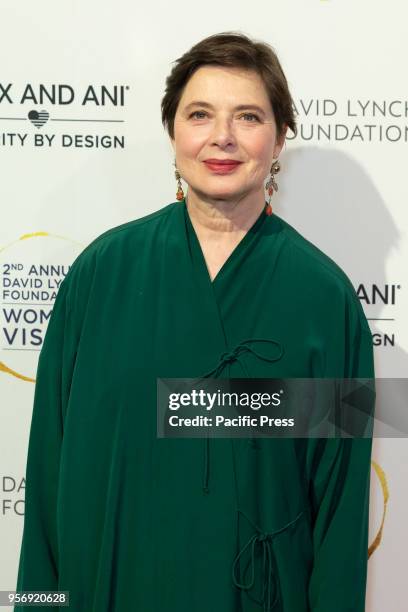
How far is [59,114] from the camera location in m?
1.73

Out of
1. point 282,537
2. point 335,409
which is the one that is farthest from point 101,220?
point 282,537

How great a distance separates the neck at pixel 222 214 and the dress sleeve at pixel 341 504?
0.77 ft

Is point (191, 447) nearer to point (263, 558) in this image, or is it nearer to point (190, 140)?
point (263, 558)

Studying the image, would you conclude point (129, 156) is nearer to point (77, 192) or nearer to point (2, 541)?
point (77, 192)

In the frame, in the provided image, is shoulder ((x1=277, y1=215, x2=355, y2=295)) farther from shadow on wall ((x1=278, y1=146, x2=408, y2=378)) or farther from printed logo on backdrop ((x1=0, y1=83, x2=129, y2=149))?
printed logo on backdrop ((x1=0, y1=83, x2=129, y2=149))

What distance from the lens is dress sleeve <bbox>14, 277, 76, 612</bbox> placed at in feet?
4.70

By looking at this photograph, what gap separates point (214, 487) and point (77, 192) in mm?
713

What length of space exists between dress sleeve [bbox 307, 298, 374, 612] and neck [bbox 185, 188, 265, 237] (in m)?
0.24

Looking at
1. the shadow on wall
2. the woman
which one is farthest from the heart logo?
the shadow on wall

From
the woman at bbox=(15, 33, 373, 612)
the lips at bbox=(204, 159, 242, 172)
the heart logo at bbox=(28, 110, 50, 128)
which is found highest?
Answer: the heart logo at bbox=(28, 110, 50, 128)

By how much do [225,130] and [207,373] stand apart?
38 centimetres

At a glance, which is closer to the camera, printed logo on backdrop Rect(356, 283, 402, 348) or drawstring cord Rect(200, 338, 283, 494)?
drawstring cord Rect(200, 338, 283, 494)

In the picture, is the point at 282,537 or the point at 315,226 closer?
the point at 282,537

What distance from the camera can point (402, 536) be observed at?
1829 millimetres
